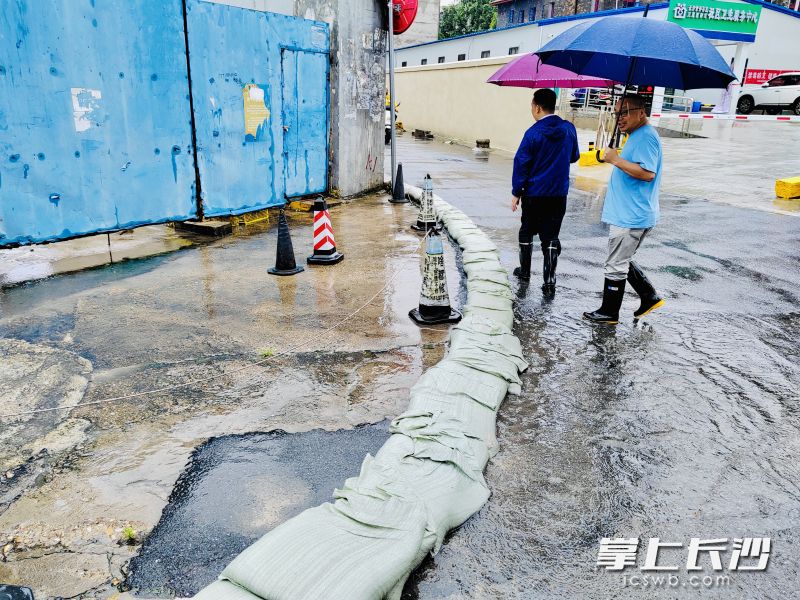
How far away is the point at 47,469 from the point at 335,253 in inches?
164

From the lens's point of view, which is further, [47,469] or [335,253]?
[335,253]

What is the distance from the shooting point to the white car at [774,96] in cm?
2531

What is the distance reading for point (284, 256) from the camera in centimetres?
623

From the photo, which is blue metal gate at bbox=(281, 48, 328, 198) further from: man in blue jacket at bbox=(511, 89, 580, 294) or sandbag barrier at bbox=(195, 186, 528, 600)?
sandbag barrier at bbox=(195, 186, 528, 600)

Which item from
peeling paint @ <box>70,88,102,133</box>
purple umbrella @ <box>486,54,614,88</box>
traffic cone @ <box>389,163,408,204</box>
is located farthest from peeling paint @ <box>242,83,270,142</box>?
purple umbrella @ <box>486,54,614,88</box>

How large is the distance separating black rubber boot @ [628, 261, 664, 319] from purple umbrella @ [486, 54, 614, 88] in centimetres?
210

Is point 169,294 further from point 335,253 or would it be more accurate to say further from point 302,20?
point 302,20

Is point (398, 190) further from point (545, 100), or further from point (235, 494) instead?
point (235, 494)

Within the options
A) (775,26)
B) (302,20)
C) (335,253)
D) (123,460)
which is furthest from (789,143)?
(123,460)

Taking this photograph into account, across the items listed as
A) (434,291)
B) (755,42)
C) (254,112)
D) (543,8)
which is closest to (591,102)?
(755,42)

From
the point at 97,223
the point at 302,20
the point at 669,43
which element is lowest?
the point at 97,223

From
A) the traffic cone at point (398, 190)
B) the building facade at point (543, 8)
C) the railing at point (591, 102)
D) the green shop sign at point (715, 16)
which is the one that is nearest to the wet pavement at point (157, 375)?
the traffic cone at point (398, 190)

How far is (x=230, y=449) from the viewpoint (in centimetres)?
323

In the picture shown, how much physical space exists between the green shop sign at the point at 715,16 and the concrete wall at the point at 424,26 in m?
28.4
